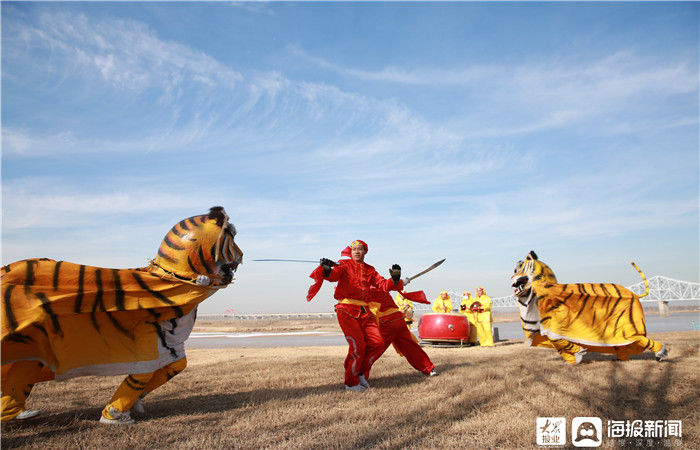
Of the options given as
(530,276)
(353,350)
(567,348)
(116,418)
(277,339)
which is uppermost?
(530,276)

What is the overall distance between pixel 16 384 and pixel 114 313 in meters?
1.02

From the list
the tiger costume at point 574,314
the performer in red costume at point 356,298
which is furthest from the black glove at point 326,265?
the tiger costume at point 574,314

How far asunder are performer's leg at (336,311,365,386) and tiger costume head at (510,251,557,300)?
119 inches

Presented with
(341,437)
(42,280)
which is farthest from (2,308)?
(341,437)

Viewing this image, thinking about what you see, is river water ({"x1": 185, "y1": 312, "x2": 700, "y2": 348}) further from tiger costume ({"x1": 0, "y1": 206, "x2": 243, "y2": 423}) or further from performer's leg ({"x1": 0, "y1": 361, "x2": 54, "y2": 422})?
performer's leg ({"x1": 0, "y1": 361, "x2": 54, "y2": 422})

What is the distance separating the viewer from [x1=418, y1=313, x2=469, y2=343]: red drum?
1386 cm

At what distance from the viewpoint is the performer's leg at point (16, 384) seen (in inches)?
162

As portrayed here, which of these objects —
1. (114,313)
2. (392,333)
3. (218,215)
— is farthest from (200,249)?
(392,333)

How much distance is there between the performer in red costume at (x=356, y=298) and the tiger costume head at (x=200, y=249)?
1.74 meters

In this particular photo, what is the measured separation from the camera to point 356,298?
666cm

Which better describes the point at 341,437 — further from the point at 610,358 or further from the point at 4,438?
the point at 610,358

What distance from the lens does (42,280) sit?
4.05 m

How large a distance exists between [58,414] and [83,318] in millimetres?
1514

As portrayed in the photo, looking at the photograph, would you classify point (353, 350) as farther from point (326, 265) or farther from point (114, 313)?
point (114, 313)
